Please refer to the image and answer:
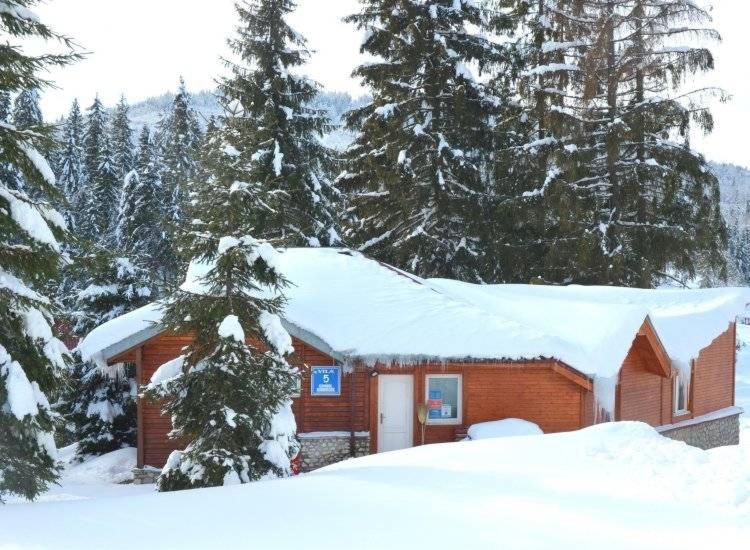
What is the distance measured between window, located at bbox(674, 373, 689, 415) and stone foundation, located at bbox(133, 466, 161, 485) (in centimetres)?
1390

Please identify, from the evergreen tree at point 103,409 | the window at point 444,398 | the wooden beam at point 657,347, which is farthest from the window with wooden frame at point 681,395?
the evergreen tree at point 103,409

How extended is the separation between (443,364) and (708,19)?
15349 mm

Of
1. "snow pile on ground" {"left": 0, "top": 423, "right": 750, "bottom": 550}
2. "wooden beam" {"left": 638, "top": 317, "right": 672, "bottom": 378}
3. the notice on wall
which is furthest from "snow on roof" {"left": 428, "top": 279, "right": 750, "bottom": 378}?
"snow pile on ground" {"left": 0, "top": 423, "right": 750, "bottom": 550}

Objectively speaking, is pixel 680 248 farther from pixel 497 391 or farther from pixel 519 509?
pixel 519 509

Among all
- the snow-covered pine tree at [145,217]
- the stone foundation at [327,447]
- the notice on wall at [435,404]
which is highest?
the snow-covered pine tree at [145,217]

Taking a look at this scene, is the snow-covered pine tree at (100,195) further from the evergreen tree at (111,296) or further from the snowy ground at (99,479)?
the snowy ground at (99,479)

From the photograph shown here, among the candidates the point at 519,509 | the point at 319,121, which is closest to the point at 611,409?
the point at 519,509

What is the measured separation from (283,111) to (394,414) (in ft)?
42.5

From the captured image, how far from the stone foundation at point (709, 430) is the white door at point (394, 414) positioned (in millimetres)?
7331

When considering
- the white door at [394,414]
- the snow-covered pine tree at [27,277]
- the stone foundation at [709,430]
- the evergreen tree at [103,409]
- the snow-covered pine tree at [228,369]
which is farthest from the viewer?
the stone foundation at [709,430]

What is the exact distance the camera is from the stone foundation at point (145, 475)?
15.4 metres

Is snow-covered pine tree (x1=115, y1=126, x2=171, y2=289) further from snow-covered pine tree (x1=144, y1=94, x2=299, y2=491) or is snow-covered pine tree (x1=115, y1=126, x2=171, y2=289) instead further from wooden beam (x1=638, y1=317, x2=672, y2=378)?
snow-covered pine tree (x1=144, y1=94, x2=299, y2=491)

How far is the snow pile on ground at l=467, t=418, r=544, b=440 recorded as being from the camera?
15.2 m

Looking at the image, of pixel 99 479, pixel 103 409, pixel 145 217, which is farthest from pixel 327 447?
pixel 145 217
